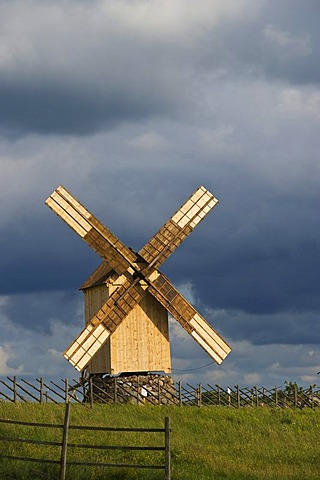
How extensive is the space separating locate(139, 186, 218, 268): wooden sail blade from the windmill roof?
2.20m

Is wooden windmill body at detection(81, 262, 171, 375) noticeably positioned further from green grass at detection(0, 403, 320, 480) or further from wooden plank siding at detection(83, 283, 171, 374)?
green grass at detection(0, 403, 320, 480)

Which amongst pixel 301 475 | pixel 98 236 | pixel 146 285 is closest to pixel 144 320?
pixel 146 285

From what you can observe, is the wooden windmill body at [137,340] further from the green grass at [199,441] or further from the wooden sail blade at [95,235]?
the green grass at [199,441]

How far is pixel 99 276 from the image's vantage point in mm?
40031

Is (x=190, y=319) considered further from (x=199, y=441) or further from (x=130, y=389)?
(x=199, y=441)

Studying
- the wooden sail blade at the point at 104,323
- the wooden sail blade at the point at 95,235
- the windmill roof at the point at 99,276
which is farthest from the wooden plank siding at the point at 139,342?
the wooden sail blade at the point at 95,235

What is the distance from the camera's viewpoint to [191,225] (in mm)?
38562

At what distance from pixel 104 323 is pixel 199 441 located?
871 cm

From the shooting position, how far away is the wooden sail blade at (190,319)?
37.5m

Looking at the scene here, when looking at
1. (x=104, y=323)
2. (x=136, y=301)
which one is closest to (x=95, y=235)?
(x=136, y=301)

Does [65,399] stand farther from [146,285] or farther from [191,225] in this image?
[191,225]

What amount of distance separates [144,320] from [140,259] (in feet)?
9.54

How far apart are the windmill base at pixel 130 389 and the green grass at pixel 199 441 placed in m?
1.65

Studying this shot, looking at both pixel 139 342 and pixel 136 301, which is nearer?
pixel 136 301
